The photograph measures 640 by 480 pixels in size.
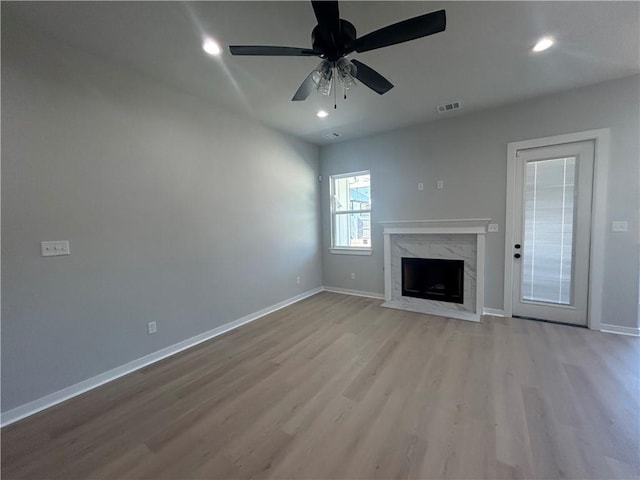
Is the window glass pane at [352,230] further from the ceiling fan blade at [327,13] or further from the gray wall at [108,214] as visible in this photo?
the ceiling fan blade at [327,13]

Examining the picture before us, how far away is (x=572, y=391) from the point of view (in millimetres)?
2025

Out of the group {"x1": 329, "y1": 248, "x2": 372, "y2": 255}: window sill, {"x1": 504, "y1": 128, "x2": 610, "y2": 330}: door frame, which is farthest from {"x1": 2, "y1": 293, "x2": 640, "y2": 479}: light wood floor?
{"x1": 329, "y1": 248, "x2": 372, "y2": 255}: window sill

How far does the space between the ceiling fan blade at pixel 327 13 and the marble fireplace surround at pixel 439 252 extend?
315cm

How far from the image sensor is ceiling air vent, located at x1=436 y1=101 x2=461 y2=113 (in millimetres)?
3373

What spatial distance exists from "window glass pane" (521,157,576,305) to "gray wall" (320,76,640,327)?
1.00 ft

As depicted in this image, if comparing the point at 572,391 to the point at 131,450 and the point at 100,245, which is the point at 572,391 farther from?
the point at 100,245

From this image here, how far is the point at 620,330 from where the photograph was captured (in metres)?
3.00

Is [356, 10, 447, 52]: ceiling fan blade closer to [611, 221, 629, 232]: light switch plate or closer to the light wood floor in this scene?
the light wood floor

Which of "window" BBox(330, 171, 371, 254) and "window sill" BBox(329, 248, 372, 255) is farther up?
"window" BBox(330, 171, 371, 254)

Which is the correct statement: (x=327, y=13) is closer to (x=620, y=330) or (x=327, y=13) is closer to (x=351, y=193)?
(x=351, y=193)

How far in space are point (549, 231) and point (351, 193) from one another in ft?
9.86

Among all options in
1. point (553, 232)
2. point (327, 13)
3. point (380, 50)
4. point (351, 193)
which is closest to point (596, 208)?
point (553, 232)

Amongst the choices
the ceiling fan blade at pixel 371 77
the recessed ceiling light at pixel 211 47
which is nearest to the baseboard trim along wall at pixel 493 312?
the ceiling fan blade at pixel 371 77

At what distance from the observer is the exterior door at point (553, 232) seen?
3.15 meters
